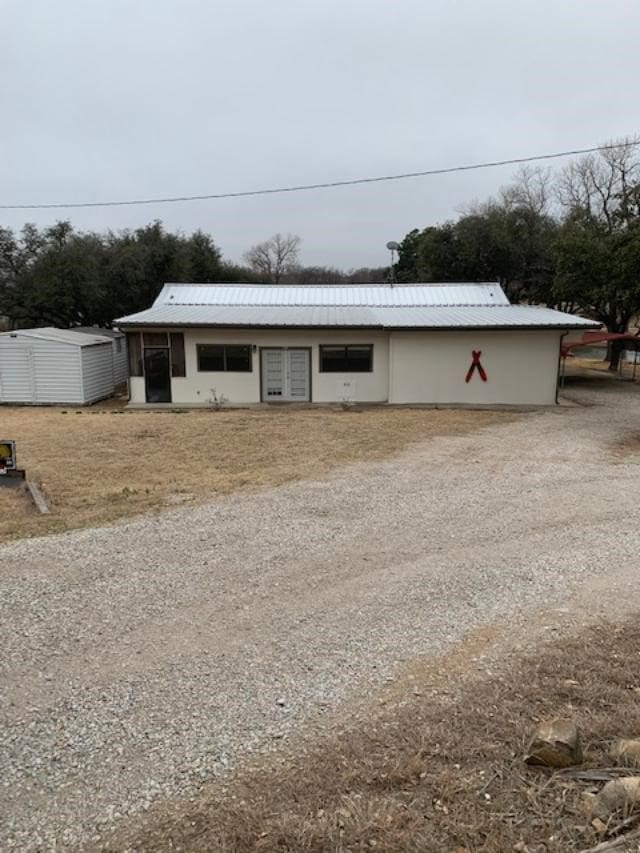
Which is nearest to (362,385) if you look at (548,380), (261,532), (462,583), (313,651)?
(548,380)

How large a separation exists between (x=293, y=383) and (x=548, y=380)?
778 centimetres

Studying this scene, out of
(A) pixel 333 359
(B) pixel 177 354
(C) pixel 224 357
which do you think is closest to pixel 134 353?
(B) pixel 177 354

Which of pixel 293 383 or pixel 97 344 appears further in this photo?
pixel 97 344

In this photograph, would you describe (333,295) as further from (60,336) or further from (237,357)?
(60,336)

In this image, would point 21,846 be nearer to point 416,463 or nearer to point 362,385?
point 416,463

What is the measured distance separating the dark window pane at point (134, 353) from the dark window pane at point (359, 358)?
253 inches

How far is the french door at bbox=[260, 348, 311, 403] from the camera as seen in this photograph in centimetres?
1967

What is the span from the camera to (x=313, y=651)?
4.18 metres

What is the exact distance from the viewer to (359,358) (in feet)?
64.6

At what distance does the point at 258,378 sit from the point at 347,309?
217 inches

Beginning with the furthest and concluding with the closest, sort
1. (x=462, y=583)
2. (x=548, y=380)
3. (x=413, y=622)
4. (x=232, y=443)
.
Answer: (x=548, y=380), (x=232, y=443), (x=462, y=583), (x=413, y=622)

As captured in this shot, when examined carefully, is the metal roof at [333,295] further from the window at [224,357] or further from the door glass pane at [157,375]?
the window at [224,357]

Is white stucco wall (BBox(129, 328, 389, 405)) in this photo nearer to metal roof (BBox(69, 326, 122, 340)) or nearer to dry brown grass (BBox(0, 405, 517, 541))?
dry brown grass (BBox(0, 405, 517, 541))

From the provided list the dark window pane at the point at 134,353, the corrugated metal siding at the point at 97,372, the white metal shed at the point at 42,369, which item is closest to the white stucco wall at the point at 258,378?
the dark window pane at the point at 134,353
